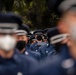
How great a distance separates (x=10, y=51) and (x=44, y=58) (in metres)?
0.42

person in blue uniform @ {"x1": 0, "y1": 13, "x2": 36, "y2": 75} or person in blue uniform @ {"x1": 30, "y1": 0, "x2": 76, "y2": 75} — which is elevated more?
person in blue uniform @ {"x1": 0, "y1": 13, "x2": 36, "y2": 75}

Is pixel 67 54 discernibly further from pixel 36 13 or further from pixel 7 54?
pixel 36 13

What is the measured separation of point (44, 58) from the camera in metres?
5.84

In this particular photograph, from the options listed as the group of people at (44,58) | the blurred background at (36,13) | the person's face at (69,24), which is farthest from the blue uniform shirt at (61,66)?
the blurred background at (36,13)

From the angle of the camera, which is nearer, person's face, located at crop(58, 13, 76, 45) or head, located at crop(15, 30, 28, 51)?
person's face, located at crop(58, 13, 76, 45)

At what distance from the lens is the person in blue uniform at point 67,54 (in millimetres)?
4129

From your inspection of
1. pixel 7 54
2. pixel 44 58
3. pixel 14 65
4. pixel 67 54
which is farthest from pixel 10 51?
pixel 67 54

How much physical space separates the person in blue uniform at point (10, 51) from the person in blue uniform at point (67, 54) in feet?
5.09

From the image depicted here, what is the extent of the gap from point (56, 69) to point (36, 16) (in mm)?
35331

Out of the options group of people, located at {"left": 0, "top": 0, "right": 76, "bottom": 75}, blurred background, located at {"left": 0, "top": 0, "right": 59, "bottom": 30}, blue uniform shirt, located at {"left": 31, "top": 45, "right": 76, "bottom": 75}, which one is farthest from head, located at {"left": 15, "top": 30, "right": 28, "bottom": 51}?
blurred background, located at {"left": 0, "top": 0, "right": 59, "bottom": 30}

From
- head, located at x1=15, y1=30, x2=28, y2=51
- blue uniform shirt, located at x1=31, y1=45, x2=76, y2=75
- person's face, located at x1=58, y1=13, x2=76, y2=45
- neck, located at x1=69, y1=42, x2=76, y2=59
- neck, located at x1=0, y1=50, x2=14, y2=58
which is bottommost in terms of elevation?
blue uniform shirt, located at x1=31, y1=45, x2=76, y2=75

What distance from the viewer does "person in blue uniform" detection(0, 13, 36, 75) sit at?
578 cm

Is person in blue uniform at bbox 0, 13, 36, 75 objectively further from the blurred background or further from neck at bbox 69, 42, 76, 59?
the blurred background

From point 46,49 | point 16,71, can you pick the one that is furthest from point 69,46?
point 46,49
